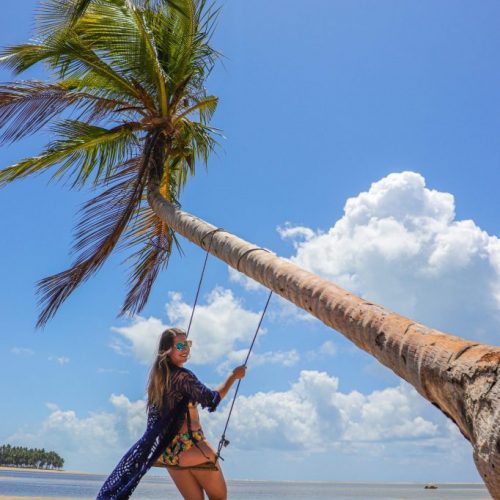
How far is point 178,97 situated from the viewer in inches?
289

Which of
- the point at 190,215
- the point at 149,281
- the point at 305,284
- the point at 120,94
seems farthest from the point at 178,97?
the point at 305,284

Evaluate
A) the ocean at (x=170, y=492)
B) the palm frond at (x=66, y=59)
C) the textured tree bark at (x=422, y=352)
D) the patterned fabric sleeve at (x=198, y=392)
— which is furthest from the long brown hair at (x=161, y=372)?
the ocean at (x=170, y=492)

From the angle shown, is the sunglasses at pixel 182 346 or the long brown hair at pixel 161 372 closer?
the long brown hair at pixel 161 372

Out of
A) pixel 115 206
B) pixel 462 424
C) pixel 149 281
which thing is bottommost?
pixel 462 424

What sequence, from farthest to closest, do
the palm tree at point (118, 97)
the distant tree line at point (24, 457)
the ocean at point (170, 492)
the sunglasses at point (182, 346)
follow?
the distant tree line at point (24, 457), the ocean at point (170, 492), the palm tree at point (118, 97), the sunglasses at point (182, 346)

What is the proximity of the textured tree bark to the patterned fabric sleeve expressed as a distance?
2.86ft

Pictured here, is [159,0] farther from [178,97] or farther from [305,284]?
[305,284]

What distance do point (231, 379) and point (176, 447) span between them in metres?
0.61

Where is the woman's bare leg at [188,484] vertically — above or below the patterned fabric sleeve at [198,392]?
below

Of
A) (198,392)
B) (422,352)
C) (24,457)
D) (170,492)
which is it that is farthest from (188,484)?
(24,457)

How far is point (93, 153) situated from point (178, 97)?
4.62 feet

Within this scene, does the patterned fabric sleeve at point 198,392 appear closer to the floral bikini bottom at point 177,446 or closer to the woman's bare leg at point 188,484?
the floral bikini bottom at point 177,446

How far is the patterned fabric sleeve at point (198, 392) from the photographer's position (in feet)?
12.6

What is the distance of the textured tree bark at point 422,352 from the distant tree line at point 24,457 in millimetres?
92366
